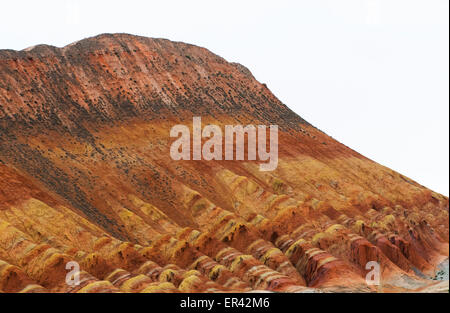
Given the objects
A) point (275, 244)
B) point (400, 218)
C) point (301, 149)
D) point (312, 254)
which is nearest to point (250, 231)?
point (275, 244)

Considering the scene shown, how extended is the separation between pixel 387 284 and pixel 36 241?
103ft

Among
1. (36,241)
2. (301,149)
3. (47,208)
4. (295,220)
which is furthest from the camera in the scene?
(301,149)

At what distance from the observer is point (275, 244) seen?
64812 millimetres

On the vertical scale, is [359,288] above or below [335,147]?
below

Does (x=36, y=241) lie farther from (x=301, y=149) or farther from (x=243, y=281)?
(x=301, y=149)

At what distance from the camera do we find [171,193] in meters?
72.1

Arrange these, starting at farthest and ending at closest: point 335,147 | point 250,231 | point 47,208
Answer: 1. point 335,147
2. point 250,231
3. point 47,208

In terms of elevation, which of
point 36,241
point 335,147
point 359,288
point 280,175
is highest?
point 335,147

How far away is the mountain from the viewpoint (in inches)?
2036

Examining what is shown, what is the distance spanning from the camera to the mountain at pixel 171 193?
170 ft

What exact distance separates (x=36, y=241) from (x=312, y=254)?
24563mm

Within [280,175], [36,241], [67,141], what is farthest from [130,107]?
[36,241]

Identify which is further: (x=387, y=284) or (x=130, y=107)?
(x=130, y=107)

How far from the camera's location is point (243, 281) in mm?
52594
